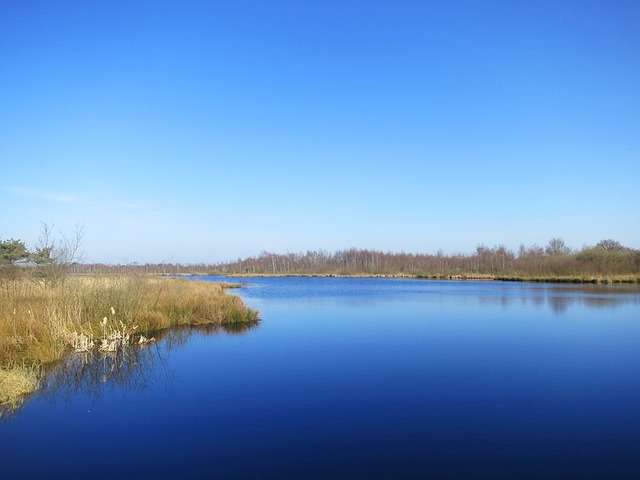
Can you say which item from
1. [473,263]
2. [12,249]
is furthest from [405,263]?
[12,249]

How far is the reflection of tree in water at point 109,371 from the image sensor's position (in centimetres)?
744

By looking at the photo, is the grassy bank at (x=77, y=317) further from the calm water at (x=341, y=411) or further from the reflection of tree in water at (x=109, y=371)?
the calm water at (x=341, y=411)

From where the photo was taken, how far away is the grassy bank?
823cm

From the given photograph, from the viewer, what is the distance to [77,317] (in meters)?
10.5

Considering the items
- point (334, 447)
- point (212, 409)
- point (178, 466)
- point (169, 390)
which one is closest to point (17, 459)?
point (178, 466)

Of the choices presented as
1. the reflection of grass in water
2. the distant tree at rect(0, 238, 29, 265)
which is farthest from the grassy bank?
the distant tree at rect(0, 238, 29, 265)

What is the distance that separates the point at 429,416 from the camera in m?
6.11

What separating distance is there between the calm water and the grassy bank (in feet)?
1.78

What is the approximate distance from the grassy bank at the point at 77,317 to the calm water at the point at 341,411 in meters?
0.54

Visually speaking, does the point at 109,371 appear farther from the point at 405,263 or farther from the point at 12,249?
the point at 405,263

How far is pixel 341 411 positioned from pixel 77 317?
7.19 meters

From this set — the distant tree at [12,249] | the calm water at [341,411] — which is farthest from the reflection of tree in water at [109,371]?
the distant tree at [12,249]

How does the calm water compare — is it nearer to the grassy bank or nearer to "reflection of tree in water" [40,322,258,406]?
"reflection of tree in water" [40,322,258,406]

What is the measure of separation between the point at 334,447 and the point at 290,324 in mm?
10095
